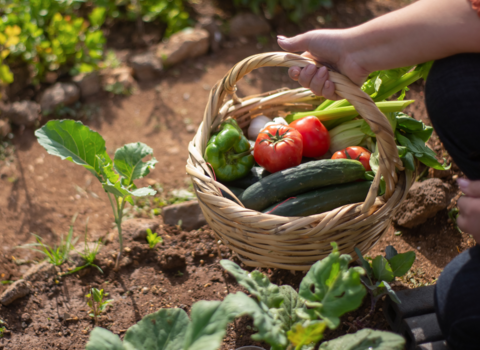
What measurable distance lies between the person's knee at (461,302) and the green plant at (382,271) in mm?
191

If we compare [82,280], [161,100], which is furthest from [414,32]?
[161,100]

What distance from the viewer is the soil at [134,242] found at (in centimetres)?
187

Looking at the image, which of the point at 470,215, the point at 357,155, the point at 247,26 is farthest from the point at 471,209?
the point at 247,26

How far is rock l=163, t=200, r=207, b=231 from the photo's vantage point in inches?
94.0

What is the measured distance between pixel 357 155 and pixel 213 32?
9.43ft

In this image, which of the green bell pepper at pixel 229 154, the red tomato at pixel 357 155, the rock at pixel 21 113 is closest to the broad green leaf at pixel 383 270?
the red tomato at pixel 357 155

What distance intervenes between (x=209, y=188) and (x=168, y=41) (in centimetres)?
293

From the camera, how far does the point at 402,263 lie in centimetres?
157

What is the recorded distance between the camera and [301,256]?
5.36 ft

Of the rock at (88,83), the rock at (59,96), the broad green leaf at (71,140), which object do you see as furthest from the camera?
the rock at (88,83)

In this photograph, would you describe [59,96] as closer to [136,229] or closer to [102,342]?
[136,229]

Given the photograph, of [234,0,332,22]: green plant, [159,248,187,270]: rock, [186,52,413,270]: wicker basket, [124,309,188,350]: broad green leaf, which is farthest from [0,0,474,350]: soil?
[234,0,332,22]: green plant

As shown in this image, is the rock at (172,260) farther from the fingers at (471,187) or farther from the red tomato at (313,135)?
the fingers at (471,187)

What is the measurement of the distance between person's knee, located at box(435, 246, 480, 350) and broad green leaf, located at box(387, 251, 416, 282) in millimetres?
210
